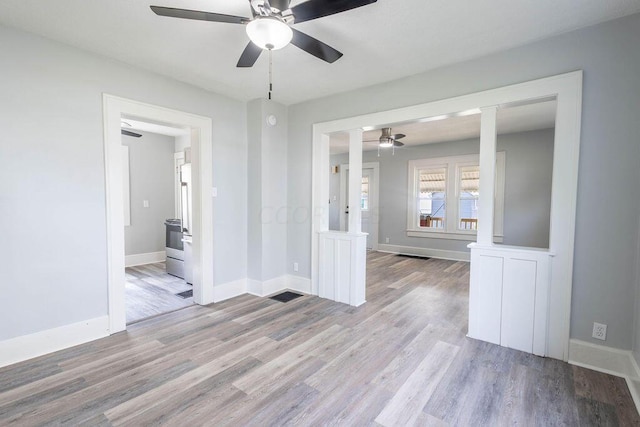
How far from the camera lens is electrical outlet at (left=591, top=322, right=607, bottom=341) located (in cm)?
225

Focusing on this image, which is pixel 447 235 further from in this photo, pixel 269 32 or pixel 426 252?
pixel 269 32

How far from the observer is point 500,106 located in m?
2.66

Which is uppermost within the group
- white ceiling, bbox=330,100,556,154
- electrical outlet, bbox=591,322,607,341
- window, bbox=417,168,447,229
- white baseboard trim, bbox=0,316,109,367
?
white ceiling, bbox=330,100,556,154

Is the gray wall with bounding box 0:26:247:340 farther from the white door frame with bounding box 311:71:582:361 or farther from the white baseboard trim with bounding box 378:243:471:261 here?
the white baseboard trim with bounding box 378:243:471:261

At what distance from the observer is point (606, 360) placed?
7.31 feet

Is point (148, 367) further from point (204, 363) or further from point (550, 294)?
point (550, 294)

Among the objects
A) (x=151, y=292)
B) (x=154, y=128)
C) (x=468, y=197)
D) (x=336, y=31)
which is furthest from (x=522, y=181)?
(x=154, y=128)

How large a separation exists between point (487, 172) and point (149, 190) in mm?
5846

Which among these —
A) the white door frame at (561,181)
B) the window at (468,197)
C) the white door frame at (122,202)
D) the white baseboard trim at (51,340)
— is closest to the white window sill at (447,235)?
the window at (468,197)

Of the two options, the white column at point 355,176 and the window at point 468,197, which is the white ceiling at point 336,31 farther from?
the window at point 468,197

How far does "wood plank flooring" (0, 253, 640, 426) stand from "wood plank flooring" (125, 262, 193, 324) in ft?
1.02

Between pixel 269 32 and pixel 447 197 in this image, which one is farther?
pixel 447 197

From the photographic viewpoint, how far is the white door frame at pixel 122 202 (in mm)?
2783

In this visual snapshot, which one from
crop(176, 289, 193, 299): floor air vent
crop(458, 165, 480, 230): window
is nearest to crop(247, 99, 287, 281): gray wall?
crop(176, 289, 193, 299): floor air vent
